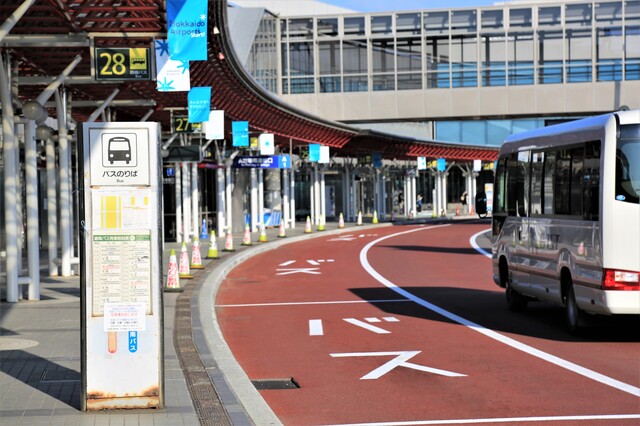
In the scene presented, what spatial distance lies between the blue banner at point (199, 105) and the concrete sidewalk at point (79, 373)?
381 inches

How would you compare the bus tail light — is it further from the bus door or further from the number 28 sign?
the number 28 sign

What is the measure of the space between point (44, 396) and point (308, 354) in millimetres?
4495

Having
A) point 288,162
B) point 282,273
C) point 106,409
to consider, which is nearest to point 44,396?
point 106,409

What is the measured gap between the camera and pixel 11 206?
19.3 metres

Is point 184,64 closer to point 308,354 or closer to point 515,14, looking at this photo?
point 308,354

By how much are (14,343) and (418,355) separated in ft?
16.4

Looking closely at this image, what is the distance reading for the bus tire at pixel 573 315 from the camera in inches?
598

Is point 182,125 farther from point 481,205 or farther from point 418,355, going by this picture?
point 418,355

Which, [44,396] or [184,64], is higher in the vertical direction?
[184,64]

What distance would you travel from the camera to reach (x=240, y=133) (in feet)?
136

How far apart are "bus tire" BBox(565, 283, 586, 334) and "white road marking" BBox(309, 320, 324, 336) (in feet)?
11.3

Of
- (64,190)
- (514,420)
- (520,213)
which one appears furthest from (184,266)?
(514,420)

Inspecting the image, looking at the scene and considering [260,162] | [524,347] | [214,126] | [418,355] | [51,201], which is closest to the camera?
[418,355]

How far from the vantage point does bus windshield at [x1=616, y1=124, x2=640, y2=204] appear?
14.3 meters
